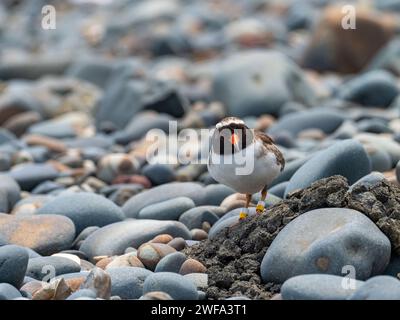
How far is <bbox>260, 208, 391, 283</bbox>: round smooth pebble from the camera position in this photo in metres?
5.04

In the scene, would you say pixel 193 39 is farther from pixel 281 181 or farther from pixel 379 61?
pixel 281 181

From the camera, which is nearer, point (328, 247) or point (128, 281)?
point (328, 247)

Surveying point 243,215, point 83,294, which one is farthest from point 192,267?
point 83,294

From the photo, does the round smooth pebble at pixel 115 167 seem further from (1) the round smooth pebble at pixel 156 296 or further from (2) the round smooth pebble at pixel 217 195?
(1) the round smooth pebble at pixel 156 296

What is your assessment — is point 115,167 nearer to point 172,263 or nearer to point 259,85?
point 172,263

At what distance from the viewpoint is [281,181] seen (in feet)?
25.2

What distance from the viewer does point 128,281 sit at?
5.34 metres

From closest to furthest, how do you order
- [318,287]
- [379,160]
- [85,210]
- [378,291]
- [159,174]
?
[378,291]
[318,287]
[85,210]
[379,160]
[159,174]

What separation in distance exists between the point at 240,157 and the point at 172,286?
1.10 m

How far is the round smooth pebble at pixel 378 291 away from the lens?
453cm

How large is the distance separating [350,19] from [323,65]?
1.67 metres

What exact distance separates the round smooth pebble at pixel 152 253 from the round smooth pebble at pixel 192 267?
314mm
